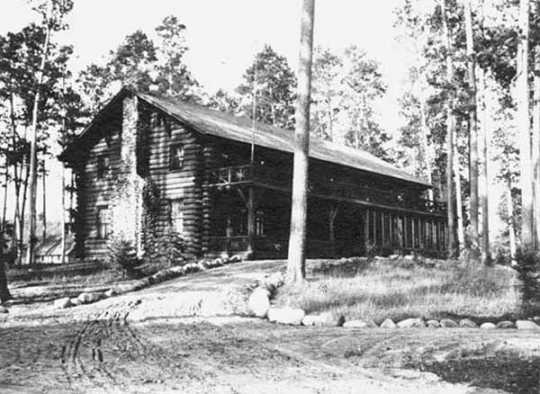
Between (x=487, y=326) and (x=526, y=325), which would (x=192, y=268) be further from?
(x=526, y=325)

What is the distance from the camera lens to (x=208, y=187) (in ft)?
87.7

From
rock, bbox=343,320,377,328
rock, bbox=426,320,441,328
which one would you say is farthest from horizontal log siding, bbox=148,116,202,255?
rock, bbox=426,320,441,328

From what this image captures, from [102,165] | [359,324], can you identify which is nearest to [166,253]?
[102,165]

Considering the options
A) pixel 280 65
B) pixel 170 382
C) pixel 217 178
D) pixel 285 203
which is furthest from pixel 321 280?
pixel 280 65

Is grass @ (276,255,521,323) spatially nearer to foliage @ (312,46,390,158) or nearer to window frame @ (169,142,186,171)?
window frame @ (169,142,186,171)

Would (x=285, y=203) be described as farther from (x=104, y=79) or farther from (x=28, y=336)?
(x=104, y=79)

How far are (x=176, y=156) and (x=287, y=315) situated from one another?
17850 mm

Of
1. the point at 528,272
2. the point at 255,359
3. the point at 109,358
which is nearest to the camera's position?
the point at 255,359

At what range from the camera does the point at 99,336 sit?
9570 millimetres

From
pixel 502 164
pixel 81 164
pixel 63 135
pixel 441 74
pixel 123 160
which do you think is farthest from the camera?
pixel 502 164

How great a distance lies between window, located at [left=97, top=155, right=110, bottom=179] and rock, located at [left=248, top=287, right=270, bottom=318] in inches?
782

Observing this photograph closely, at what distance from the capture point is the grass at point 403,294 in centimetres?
1170

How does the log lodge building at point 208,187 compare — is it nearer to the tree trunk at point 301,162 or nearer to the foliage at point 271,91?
the tree trunk at point 301,162

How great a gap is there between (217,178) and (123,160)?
5600mm
